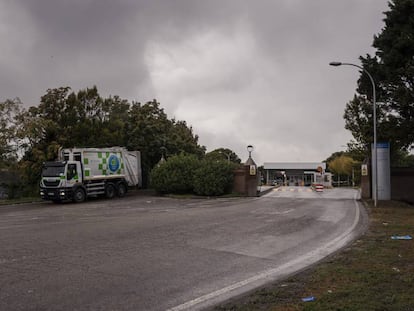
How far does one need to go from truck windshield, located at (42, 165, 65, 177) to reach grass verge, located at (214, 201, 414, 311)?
22.4 metres

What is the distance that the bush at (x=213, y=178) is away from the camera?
109ft

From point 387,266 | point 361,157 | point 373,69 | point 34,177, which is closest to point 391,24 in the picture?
point 373,69

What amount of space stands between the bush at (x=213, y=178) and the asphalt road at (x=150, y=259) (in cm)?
1684

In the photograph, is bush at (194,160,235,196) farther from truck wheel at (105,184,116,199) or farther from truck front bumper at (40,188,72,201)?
truck front bumper at (40,188,72,201)

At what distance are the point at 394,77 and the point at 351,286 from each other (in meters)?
19.8

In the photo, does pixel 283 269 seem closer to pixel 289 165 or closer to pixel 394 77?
pixel 394 77

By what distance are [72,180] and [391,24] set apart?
22.0m

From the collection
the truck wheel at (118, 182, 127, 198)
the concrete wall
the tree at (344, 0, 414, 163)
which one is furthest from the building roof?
the tree at (344, 0, 414, 163)

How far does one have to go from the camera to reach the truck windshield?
93.1 ft

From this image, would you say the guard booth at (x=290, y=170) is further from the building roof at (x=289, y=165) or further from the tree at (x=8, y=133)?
the tree at (x=8, y=133)

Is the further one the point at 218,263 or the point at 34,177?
the point at 34,177

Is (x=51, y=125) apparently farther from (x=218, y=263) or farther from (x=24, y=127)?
(x=218, y=263)

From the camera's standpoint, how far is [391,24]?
81.9 ft

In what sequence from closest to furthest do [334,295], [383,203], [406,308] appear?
1. [406,308]
2. [334,295]
3. [383,203]
